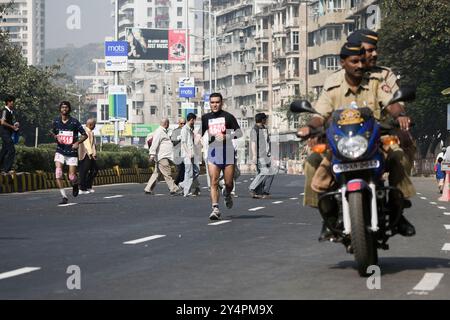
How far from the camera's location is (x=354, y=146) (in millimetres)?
10125

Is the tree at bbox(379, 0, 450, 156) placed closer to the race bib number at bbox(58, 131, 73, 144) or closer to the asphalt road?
the race bib number at bbox(58, 131, 73, 144)

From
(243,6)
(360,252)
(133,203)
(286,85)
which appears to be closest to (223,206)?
(133,203)

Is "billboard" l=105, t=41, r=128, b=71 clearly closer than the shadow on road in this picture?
No

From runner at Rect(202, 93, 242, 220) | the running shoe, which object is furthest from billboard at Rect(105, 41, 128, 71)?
the running shoe

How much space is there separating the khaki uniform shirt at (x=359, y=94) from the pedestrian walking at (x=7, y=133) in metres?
18.7

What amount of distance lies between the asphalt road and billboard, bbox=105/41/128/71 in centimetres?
4332

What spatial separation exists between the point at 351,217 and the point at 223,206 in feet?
45.0

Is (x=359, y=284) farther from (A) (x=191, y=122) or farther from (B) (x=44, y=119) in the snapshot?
(B) (x=44, y=119)

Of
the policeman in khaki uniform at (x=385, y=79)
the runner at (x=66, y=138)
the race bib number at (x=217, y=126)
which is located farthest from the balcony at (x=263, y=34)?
the policeman in khaki uniform at (x=385, y=79)

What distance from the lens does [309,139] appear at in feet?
35.4

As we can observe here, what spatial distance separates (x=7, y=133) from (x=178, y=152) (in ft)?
18.9

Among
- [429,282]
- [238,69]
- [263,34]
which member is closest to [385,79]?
[429,282]

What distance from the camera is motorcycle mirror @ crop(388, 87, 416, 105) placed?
10.6 meters

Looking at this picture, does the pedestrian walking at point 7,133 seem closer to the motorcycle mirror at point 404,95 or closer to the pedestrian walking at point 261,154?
the pedestrian walking at point 261,154
